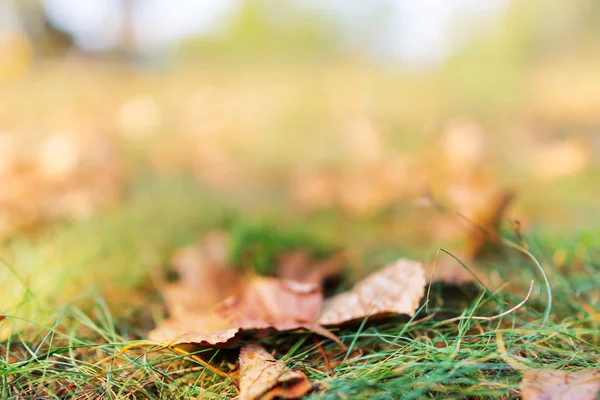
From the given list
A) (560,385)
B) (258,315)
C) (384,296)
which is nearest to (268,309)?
(258,315)

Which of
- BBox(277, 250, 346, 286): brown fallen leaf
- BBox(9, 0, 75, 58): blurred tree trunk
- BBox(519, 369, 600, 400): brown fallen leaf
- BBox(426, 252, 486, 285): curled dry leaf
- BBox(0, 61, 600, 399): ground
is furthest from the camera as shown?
BBox(9, 0, 75, 58): blurred tree trunk

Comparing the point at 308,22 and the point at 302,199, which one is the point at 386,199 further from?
the point at 308,22

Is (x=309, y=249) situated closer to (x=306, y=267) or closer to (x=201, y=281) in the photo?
(x=306, y=267)

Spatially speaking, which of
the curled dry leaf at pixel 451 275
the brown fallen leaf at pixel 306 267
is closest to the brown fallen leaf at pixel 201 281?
the brown fallen leaf at pixel 306 267

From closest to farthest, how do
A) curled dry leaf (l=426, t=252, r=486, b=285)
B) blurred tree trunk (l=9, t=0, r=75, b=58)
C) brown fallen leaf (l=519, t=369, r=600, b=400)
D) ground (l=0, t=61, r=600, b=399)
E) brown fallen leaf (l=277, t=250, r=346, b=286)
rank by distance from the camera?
brown fallen leaf (l=519, t=369, r=600, b=400) < ground (l=0, t=61, r=600, b=399) < curled dry leaf (l=426, t=252, r=486, b=285) < brown fallen leaf (l=277, t=250, r=346, b=286) < blurred tree trunk (l=9, t=0, r=75, b=58)

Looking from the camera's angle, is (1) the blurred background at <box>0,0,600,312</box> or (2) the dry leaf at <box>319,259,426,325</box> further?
(1) the blurred background at <box>0,0,600,312</box>

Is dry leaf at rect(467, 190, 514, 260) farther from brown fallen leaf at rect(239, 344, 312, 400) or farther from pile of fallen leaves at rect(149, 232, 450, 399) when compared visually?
brown fallen leaf at rect(239, 344, 312, 400)

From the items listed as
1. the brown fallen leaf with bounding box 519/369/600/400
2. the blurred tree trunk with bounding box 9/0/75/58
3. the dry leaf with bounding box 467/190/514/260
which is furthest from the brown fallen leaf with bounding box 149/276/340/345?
the blurred tree trunk with bounding box 9/0/75/58
